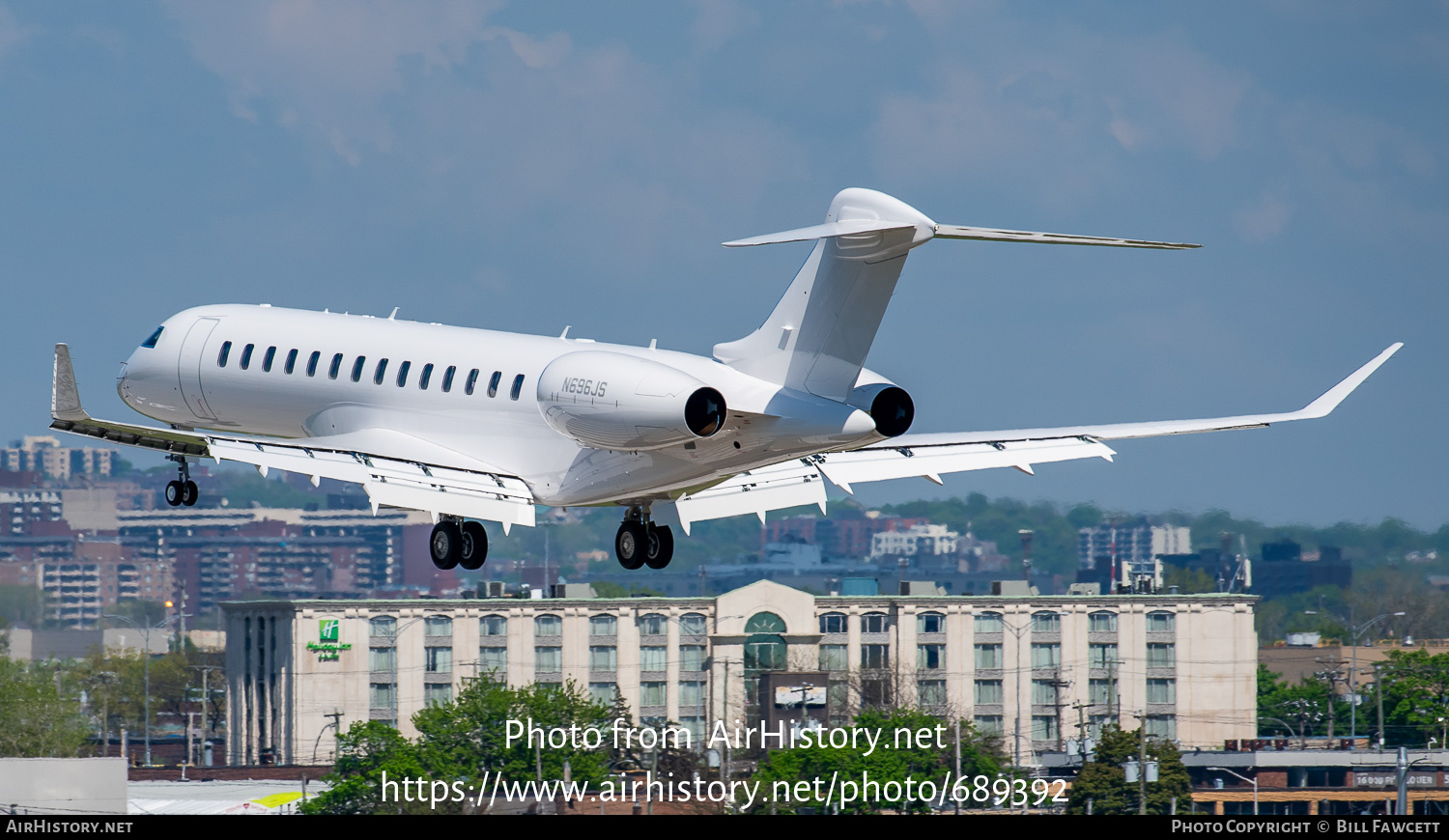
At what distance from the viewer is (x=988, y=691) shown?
8862cm

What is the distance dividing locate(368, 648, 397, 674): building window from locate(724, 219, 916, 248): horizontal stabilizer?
66614 mm

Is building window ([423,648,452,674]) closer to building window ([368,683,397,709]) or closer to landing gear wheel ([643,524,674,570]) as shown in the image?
building window ([368,683,397,709])

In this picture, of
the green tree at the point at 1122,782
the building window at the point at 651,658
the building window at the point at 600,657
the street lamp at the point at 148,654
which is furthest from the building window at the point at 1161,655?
the street lamp at the point at 148,654

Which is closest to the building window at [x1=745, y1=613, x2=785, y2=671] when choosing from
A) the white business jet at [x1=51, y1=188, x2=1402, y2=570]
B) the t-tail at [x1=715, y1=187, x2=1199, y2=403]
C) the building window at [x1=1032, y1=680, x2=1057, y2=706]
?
the building window at [x1=1032, y1=680, x2=1057, y2=706]

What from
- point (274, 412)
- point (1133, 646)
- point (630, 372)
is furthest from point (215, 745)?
point (630, 372)

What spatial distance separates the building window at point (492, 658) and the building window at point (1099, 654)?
1019 inches

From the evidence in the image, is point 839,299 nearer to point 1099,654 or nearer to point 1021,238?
point 1021,238

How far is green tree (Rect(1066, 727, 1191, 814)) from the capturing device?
2667 inches

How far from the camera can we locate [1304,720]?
338ft

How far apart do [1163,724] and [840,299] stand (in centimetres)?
6336

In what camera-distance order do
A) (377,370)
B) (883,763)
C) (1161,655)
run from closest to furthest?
(377,370), (883,763), (1161,655)

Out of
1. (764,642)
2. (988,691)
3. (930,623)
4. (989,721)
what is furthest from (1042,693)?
(764,642)

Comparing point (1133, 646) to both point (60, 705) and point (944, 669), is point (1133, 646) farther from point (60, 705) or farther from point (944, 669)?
point (60, 705)

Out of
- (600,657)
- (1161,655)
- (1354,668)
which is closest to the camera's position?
(1161,655)
